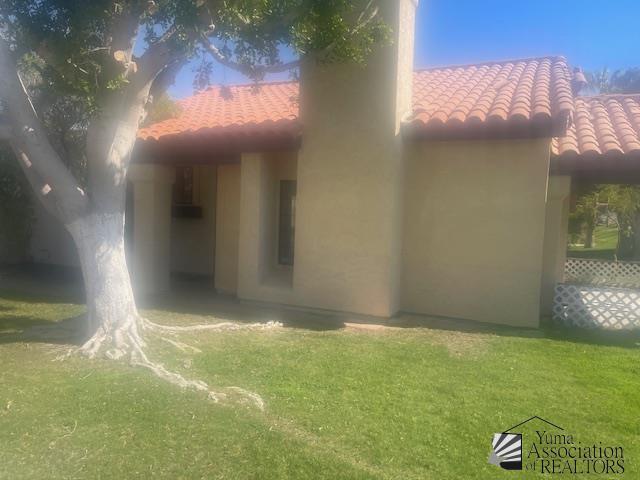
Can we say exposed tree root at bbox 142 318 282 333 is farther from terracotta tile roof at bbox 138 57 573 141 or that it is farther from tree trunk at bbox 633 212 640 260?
tree trunk at bbox 633 212 640 260

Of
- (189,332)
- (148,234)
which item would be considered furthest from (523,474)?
(148,234)

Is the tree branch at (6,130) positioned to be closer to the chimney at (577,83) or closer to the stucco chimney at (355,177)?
the stucco chimney at (355,177)

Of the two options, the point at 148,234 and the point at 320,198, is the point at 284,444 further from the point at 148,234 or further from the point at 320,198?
the point at 148,234

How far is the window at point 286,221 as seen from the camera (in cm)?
1020

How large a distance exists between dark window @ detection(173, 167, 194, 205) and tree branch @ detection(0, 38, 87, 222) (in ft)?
22.5

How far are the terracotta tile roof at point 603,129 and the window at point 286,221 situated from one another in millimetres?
4851

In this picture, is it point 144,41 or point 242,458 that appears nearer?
point 242,458

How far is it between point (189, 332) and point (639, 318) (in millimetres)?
7147

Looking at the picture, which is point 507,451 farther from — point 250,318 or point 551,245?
point 551,245

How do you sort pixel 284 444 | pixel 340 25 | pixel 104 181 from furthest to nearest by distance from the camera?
pixel 340 25 < pixel 104 181 < pixel 284 444

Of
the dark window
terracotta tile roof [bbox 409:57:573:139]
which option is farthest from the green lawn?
the dark window

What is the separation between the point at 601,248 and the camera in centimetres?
2964

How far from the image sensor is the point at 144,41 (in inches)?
263

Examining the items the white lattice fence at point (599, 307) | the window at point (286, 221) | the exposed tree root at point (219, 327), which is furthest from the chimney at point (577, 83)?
the exposed tree root at point (219, 327)
